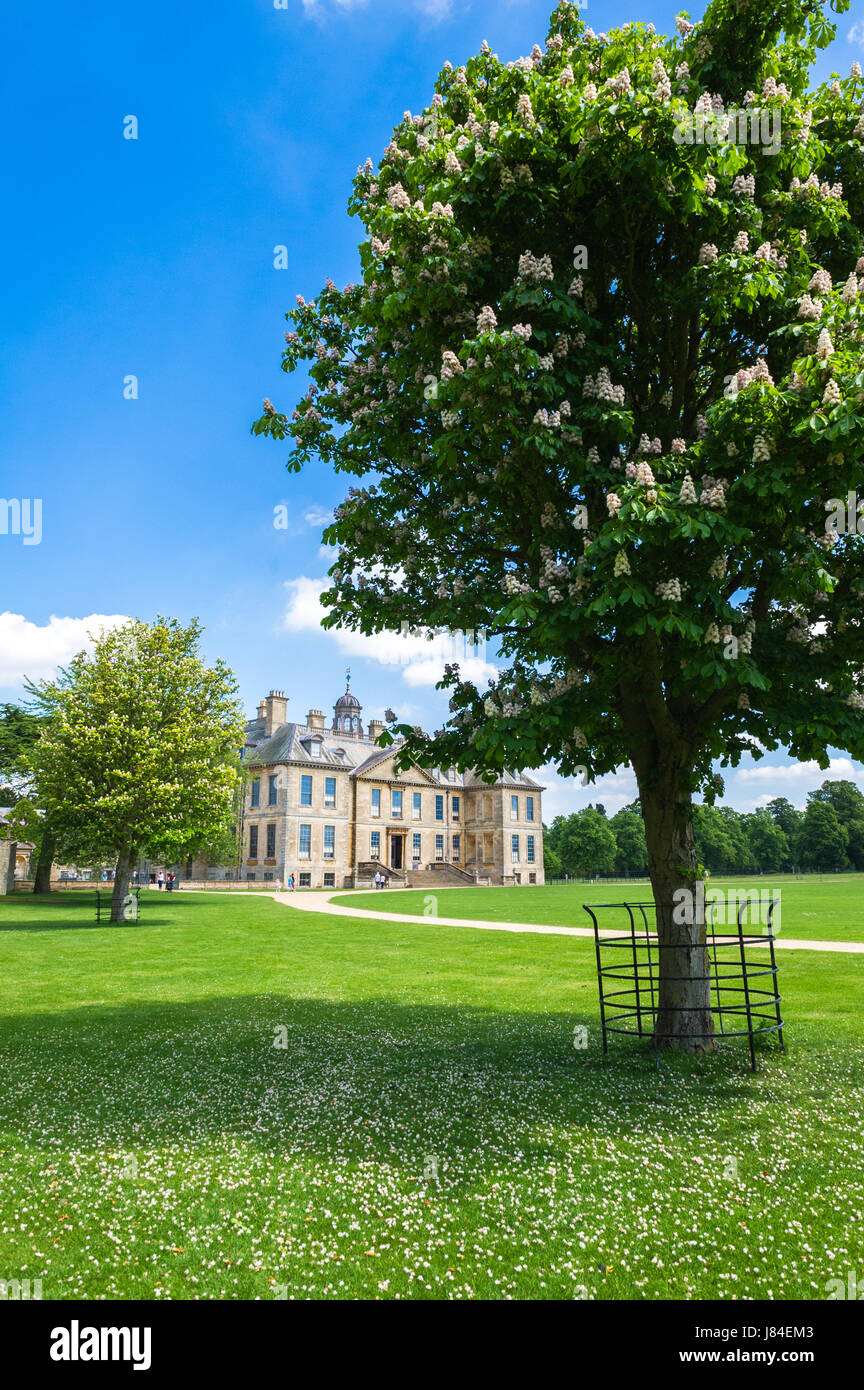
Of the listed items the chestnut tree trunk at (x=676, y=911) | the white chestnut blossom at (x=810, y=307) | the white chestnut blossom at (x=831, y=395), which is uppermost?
the white chestnut blossom at (x=810, y=307)

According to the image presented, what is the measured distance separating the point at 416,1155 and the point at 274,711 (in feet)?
248

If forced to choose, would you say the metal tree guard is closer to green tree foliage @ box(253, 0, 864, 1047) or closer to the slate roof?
green tree foliage @ box(253, 0, 864, 1047)

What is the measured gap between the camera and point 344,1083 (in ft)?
32.4

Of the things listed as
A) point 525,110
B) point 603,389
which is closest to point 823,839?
point 603,389

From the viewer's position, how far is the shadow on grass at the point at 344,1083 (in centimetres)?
804

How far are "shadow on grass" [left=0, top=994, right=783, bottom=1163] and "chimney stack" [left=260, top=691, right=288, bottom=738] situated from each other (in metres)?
67.9

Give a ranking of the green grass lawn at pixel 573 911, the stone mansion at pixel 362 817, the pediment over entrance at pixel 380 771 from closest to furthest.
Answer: the green grass lawn at pixel 573 911 → the stone mansion at pixel 362 817 → the pediment over entrance at pixel 380 771

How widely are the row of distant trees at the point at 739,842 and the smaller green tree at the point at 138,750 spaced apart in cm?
8645

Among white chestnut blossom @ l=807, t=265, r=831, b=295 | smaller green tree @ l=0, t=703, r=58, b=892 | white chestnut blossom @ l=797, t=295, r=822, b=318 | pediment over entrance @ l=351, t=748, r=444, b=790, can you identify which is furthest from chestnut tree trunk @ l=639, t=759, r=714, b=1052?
pediment over entrance @ l=351, t=748, r=444, b=790

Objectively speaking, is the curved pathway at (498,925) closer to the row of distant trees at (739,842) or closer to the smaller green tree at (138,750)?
the smaller green tree at (138,750)

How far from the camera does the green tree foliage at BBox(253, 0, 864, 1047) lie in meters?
7.94

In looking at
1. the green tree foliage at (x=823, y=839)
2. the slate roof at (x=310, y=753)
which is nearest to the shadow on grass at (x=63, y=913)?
the slate roof at (x=310, y=753)

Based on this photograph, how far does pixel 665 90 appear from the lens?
7840 mm

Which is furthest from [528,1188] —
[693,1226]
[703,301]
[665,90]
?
[665,90]
